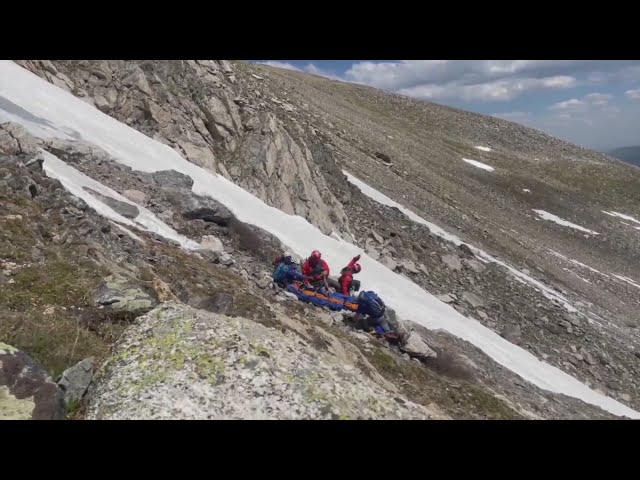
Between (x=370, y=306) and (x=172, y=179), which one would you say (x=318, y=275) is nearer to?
(x=370, y=306)

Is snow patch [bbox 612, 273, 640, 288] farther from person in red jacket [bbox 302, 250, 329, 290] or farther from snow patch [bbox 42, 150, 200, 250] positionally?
snow patch [bbox 42, 150, 200, 250]

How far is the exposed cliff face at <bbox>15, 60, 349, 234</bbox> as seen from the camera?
2527cm

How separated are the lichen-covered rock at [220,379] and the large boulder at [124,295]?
375 millimetres

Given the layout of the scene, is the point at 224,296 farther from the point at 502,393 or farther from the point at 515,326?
the point at 515,326

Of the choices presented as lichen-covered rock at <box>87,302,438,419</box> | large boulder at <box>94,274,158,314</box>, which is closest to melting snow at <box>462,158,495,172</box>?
lichen-covered rock at <box>87,302,438,419</box>

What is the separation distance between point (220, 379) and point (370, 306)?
9605mm

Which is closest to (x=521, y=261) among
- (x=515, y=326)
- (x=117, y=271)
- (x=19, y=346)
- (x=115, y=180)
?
(x=515, y=326)

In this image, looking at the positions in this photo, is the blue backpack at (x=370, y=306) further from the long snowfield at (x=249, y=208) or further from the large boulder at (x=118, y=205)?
the large boulder at (x=118, y=205)

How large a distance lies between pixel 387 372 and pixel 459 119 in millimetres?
98482

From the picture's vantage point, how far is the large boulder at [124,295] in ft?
31.3

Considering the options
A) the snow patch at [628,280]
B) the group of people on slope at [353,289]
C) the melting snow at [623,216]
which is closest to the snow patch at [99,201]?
the group of people on slope at [353,289]

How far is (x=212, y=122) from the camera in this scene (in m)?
27.5

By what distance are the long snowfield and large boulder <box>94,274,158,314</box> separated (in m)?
11.4
